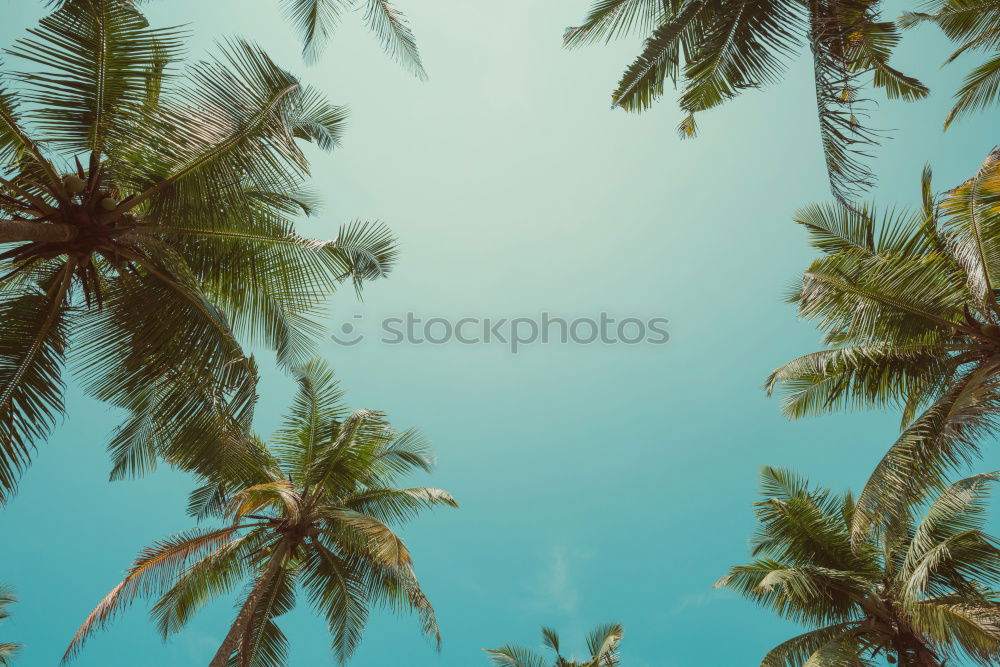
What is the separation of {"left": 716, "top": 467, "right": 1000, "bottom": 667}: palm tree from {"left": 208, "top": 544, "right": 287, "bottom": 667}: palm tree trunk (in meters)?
8.67

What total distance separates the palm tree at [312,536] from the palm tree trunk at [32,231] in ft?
15.4

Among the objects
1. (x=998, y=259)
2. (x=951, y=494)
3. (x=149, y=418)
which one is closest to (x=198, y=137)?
(x=149, y=418)

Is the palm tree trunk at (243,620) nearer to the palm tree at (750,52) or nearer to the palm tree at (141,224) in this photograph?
the palm tree at (141,224)

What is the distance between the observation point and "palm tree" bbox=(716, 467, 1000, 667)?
8898mm

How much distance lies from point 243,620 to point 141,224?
661 cm

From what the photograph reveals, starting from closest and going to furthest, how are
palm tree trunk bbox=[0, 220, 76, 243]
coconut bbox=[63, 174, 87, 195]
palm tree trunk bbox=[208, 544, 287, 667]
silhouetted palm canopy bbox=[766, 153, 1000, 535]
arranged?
palm tree trunk bbox=[0, 220, 76, 243] < coconut bbox=[63, 174, 87, 195] < silhouetted palm canopy bbox=[766, 153, 1000, 535] < palm tree trunk bbox=[208, 544, 287, 667]

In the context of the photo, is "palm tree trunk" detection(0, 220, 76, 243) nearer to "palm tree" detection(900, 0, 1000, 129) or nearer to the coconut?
the coconut

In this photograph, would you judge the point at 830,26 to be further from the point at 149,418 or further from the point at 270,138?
the point at 149,418

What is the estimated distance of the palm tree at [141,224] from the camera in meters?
5.83

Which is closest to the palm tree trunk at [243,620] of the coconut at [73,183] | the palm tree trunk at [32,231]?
the palm tree trunk at [32,231]

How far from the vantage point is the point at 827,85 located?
5.31 meters

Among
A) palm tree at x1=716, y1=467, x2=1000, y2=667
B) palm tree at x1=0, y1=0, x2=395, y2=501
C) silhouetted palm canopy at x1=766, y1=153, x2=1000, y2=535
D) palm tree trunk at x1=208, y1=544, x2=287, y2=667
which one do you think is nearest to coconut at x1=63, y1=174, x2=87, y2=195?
palm tree at x1=0, y1=0, x2=395, y2=501

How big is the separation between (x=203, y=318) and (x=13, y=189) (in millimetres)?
2130

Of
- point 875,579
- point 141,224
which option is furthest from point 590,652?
point 141,224
